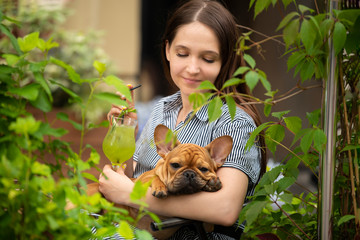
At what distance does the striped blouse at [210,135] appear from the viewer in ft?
5.49

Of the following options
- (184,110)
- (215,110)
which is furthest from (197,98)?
(184,110)

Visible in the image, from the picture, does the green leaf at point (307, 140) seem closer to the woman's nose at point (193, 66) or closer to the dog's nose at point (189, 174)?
the dog's nose at point (189, 174)

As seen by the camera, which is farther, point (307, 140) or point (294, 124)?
point (294, 124)

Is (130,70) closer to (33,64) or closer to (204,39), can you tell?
(204,39)

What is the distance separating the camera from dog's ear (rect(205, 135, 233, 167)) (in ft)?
5.23

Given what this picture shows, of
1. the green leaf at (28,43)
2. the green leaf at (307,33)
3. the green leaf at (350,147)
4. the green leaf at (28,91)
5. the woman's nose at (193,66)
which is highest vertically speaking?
the green leaf at (307,33)

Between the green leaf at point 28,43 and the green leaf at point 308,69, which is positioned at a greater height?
the green leaf at point 28,43

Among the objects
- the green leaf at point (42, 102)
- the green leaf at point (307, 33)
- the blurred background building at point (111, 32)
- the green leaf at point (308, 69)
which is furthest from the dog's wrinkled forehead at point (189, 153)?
the blurred background building at point (111, 32)

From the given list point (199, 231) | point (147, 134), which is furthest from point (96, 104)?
point (199, 231)

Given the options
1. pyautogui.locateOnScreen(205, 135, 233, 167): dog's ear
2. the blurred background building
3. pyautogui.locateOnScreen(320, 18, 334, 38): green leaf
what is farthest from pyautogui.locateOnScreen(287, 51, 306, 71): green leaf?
the blurred background building

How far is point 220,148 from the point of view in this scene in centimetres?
161

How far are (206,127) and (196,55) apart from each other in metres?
0.29

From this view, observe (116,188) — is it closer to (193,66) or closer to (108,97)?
(193,66)

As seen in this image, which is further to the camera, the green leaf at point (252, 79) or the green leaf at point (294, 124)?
the green leaf at point (294, 124)
